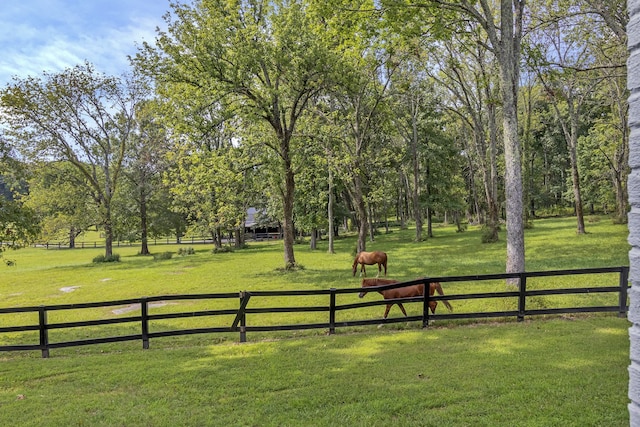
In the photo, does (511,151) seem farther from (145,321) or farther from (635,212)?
(145,321)

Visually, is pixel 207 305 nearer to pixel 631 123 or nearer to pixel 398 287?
pixel 398 287

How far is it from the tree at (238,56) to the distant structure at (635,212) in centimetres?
1654

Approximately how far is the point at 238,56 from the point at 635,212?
58.9 feet

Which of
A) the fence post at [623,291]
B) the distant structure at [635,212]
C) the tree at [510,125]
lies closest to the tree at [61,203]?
the tree at [510,125]

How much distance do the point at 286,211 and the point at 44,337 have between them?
13749 mm

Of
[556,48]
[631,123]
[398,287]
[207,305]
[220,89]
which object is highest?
[556,48]

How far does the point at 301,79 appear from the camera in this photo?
1884 cm

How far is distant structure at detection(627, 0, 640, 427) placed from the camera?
2.02 meters

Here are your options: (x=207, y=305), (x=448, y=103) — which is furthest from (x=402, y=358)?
(x=448, y=103)

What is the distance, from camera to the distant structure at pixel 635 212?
202cm

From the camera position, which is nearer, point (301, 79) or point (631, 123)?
point (631, 123)

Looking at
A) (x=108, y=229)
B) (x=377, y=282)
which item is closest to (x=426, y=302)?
(x=377, y=282)

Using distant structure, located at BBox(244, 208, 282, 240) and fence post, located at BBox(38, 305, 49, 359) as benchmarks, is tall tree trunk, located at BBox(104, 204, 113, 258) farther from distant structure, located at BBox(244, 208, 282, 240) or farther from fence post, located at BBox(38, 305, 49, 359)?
fence post, located at BBox(38, 305, 49, 359)

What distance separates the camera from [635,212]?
2.05m
